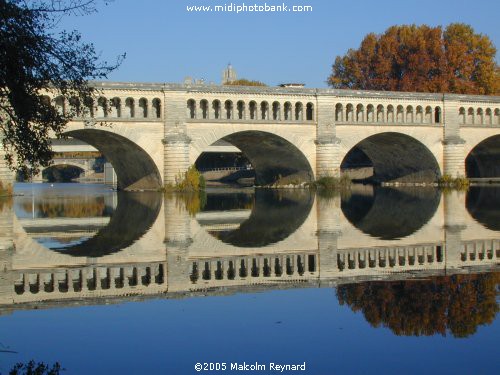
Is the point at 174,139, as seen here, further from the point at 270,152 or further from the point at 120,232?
the point at 120,232

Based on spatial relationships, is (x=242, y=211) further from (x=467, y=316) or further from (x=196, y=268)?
(x=467, y=316)

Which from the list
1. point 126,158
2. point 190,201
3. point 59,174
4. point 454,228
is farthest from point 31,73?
point 59,174

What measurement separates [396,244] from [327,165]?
102 ft

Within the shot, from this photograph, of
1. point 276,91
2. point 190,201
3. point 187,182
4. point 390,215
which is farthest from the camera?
point 276,91

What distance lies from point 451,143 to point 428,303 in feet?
148

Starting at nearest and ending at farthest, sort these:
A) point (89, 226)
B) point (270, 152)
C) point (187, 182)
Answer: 1. point (89, 226)
2. point (187, 182)
3. point (270, 152)

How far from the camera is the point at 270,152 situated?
176ft

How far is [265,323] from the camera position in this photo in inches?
425

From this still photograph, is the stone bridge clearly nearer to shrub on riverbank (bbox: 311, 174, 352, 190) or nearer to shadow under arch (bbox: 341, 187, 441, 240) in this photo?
shrub on riverbank (bbox: 311, 174, 352, 190)

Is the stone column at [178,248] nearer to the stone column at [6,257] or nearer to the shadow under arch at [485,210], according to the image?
the stone column at [6,257]

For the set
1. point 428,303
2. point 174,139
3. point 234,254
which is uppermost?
point 174,139

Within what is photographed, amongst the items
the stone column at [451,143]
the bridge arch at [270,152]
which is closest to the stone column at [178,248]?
the bridge arch at [270,152]

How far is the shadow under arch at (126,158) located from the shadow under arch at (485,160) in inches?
1118

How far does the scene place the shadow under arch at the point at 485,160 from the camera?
62.6 metres
